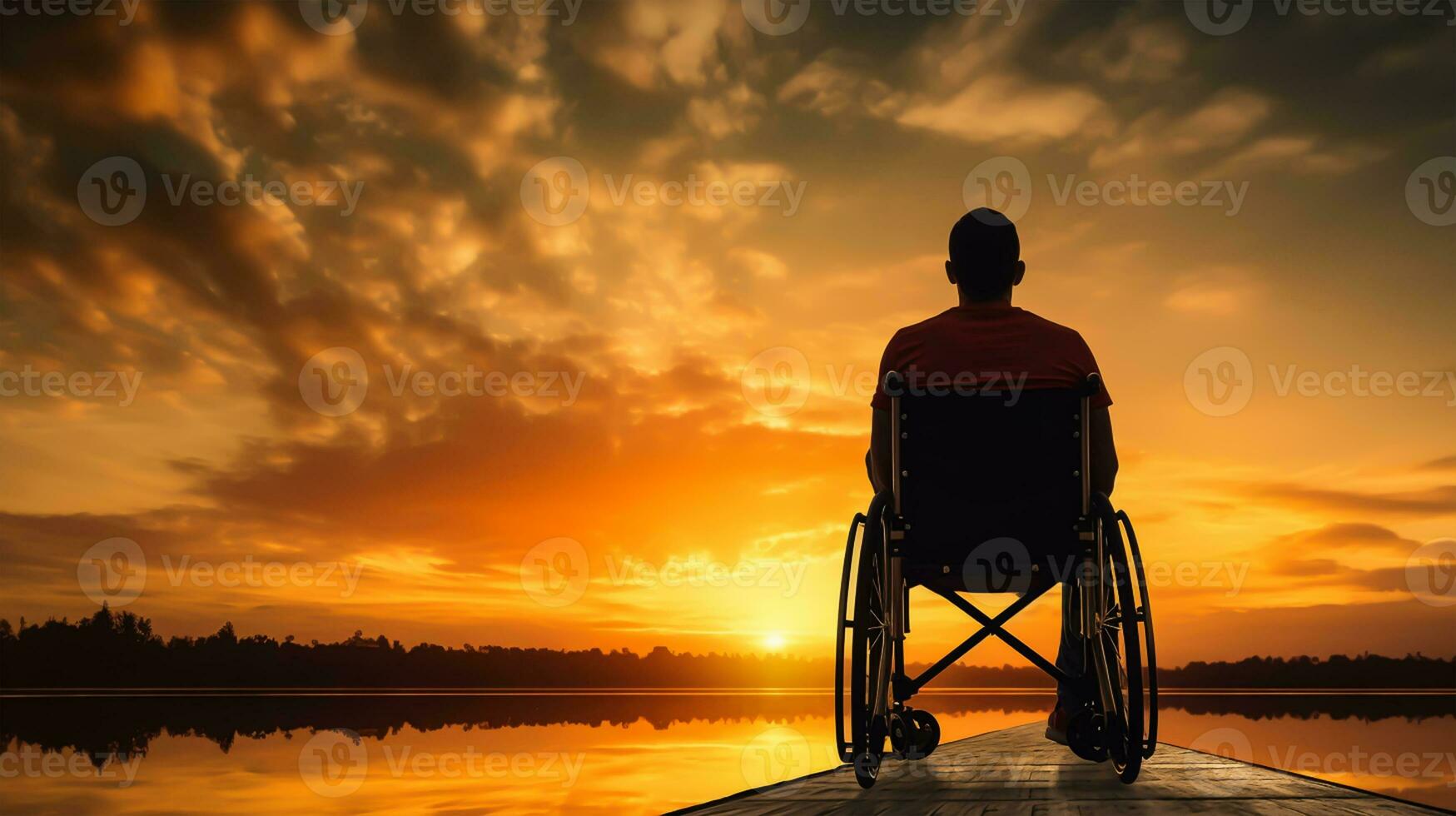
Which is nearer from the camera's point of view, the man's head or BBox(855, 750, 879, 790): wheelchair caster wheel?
BBox(855, 750, 879, 790): wheelchair caster wheel

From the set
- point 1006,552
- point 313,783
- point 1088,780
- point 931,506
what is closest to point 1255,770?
point 1088,780

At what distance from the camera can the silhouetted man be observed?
10.8ft

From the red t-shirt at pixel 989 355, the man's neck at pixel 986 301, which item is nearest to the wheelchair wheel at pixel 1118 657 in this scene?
the red t-shirt at pixel 989 355

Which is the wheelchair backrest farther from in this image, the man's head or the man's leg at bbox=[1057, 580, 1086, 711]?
the man's head

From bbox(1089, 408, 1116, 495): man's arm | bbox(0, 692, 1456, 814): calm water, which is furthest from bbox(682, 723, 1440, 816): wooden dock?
bbox(0, 692, 1456, 814): calm water

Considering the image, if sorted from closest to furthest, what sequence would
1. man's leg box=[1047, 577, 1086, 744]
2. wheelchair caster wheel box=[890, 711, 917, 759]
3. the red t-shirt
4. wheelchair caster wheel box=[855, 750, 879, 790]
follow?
wheelchair caster wheel box=[855, 750, 879, 790], wheelchair caster wheel box=[890, 711, 917, 759], the red t-shirt, man's leg box=[1047, 577, 1086, 744]

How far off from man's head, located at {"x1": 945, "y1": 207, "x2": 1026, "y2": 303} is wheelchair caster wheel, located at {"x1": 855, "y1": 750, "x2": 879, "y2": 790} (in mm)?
1545

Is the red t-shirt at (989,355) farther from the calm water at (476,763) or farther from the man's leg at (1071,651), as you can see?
the calm water at (476,763)

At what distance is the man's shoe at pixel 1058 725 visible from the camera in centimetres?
387

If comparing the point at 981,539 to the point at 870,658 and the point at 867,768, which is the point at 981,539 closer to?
the point at 870,658

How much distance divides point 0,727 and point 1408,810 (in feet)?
160

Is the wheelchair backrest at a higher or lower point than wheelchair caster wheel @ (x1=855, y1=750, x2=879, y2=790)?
higher

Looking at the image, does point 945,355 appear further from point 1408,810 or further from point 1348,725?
point 1348,725

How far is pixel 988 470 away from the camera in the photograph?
3.33m
